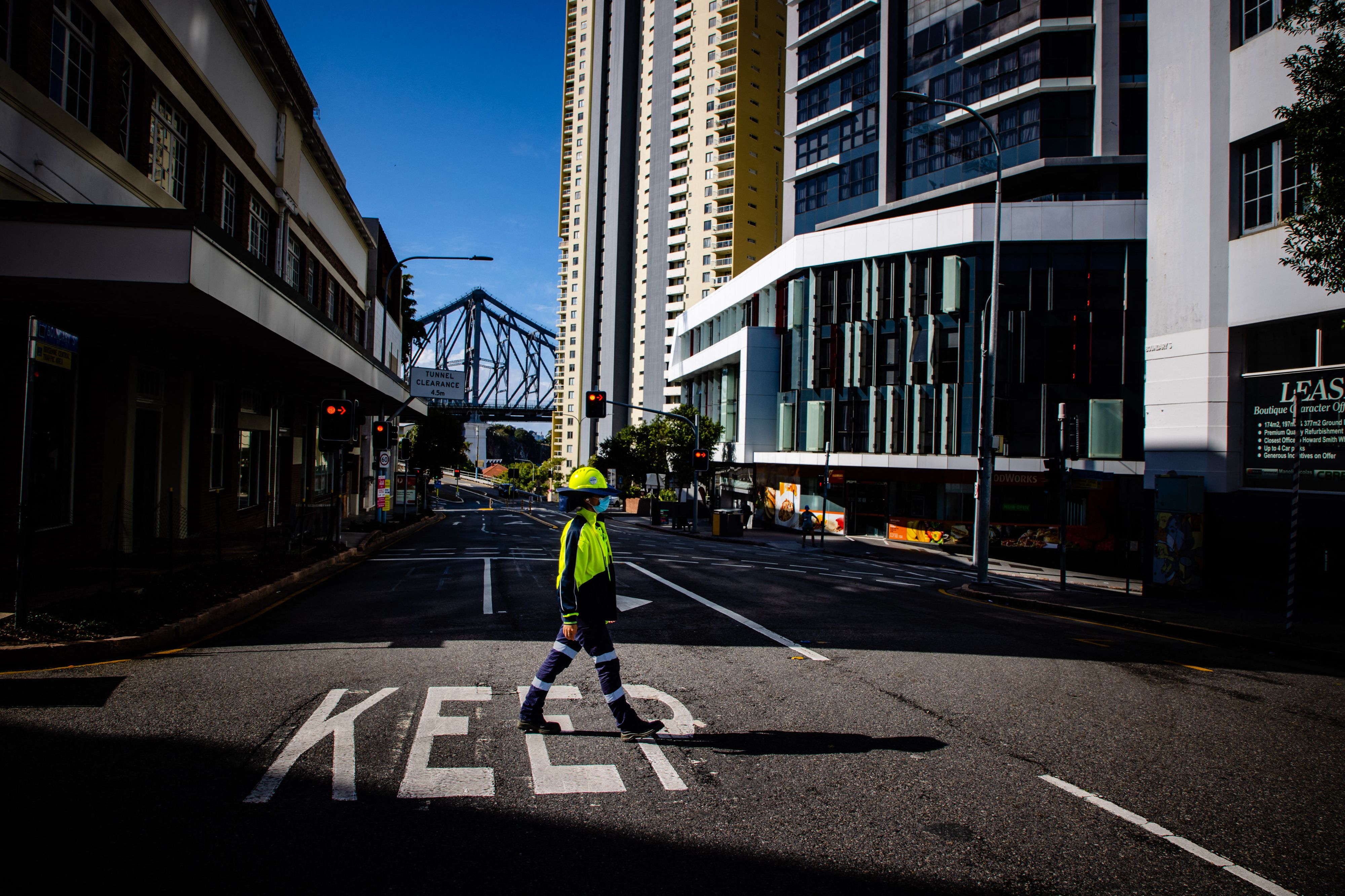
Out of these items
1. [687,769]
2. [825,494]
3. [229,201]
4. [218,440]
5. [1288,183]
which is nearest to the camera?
[687,769]

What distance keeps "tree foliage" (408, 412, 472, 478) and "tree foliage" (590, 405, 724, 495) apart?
1253 centimetres

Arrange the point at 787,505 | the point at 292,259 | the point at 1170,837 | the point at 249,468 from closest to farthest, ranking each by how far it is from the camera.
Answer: the point at 1170,837
the point at 249,468
the point at 292,259
the point at 787,505

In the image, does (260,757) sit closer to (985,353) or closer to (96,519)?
(96,519)

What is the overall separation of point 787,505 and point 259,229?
96.4ft

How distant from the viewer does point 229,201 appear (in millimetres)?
19609

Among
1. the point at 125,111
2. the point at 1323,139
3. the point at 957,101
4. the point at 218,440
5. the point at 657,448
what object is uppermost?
the point at 957,101

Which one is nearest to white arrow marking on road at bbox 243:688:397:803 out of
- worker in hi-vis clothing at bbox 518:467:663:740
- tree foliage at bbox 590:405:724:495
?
worker in hi-vis clothing at bbox 518:467:663:740

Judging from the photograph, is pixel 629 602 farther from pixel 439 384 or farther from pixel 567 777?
pixel 439 384

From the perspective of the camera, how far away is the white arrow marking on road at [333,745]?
4.49 m

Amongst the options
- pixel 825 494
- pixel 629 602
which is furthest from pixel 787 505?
pixel 629 602

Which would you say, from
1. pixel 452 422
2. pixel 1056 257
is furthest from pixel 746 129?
pixel 1056 257

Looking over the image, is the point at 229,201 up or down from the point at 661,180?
down

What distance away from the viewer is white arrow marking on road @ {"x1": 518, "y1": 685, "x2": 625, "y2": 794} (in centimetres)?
461

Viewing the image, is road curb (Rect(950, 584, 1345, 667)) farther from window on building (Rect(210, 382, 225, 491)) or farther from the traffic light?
window on building (Rect(210, 382, 225, 491))
